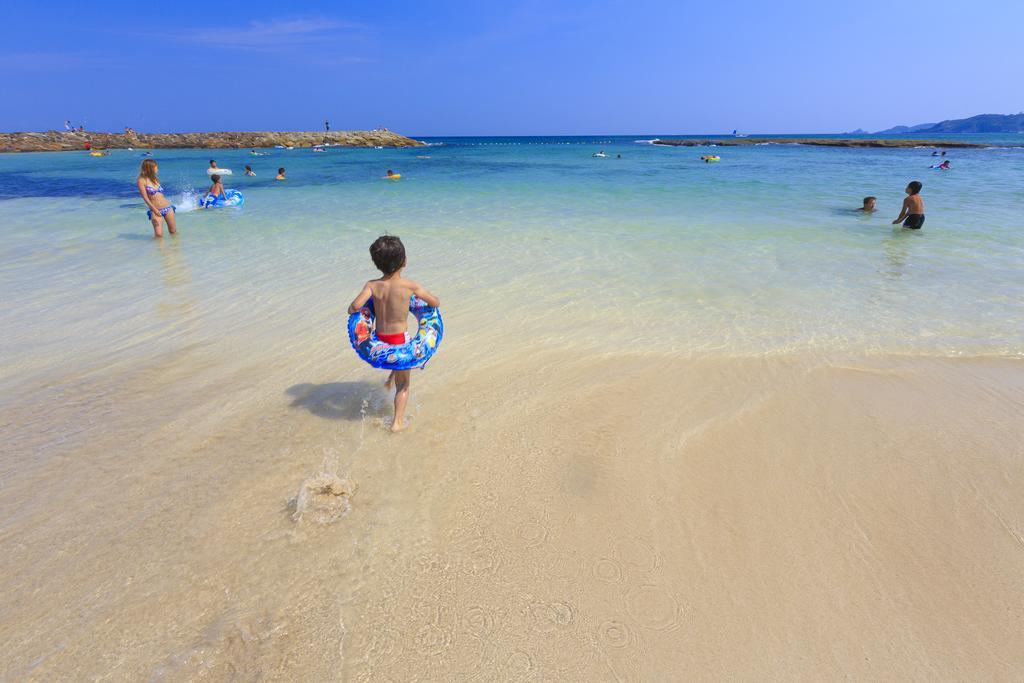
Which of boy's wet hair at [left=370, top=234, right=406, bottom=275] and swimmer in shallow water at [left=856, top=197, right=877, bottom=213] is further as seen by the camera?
swimmer in shallow water at [left=856, top=197, right=877, bottom=213]

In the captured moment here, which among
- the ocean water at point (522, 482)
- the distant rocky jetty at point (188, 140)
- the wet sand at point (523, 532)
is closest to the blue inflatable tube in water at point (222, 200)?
the ocean water at point (522, 482)

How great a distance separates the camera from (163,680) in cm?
208

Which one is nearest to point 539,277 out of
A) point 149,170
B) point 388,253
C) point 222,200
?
point 388,253

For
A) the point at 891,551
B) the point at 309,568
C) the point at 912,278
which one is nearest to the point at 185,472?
the point at 309,568

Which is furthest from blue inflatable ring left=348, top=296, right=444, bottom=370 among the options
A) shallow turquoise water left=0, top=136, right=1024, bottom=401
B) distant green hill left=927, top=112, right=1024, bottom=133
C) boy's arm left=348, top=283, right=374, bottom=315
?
distant green hill left=927, top=112, right=1024, bottom=133

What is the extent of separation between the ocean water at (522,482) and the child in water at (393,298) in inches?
12.6

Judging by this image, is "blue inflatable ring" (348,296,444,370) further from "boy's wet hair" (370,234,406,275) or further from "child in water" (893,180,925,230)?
"child in water" (893,180,925,230)

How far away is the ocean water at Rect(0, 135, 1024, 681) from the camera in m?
2.25

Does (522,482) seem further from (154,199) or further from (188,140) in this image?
(188,140)

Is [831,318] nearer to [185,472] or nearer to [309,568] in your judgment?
[309,568]

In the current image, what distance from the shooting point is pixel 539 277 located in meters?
7.76

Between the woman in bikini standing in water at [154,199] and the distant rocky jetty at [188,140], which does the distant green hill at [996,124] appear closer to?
the distant rocky jetty at [188,140]

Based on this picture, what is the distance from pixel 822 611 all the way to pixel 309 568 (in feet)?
8.15

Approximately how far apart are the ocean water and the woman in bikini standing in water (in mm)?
3366
